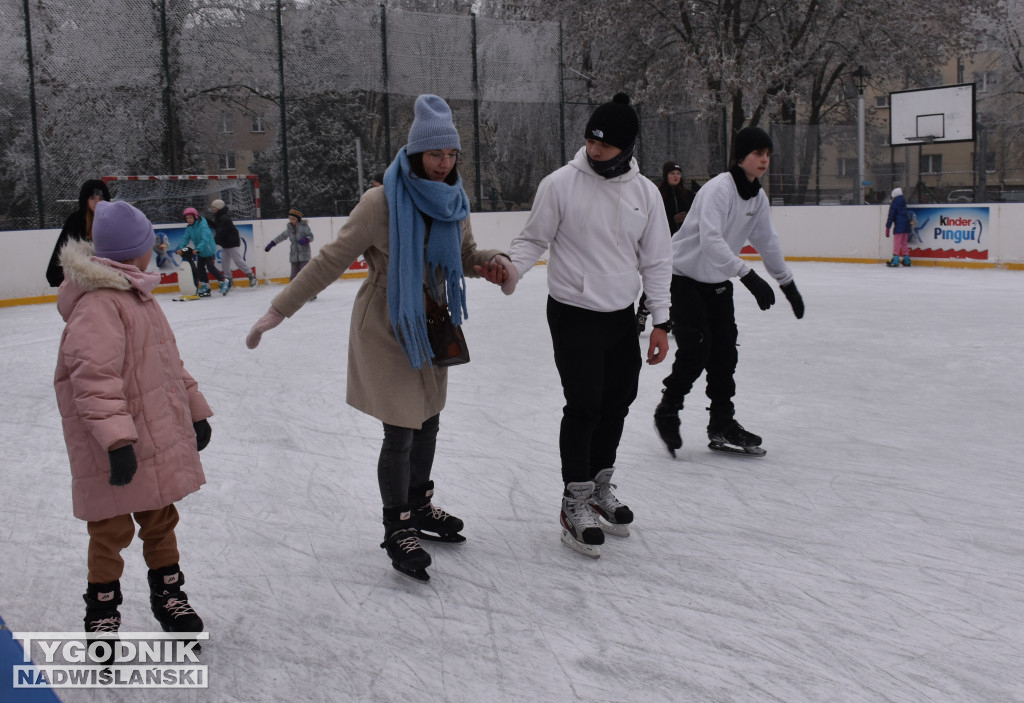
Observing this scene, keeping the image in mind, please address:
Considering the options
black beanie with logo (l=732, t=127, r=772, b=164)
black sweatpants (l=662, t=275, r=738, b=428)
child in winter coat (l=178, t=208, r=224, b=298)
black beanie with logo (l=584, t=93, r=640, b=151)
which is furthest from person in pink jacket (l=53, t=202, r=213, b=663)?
child in winter coat (l=178, t=208, r=224, b=298)

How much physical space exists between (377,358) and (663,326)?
1.04 metres

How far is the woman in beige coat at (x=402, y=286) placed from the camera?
9.34ft

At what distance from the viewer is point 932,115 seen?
669 inches

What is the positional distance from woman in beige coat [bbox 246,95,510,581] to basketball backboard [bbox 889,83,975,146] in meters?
15.3

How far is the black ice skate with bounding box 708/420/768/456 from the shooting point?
4.43 metres

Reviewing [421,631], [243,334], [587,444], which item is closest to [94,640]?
[421,631]

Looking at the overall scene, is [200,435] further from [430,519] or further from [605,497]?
[605,497]

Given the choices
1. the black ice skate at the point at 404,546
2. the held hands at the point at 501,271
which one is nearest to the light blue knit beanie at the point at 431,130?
the held hands at the point at 501,271

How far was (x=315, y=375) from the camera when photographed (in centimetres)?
657

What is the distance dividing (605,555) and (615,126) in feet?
4.57

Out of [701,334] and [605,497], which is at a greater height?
[701,334]

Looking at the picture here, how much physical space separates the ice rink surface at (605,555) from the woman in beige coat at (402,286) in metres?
0.38

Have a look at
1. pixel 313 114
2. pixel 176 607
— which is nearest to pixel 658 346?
pixel 176 607

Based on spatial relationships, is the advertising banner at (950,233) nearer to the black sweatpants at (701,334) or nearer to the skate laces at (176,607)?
the black sweatpants at (701,334)
